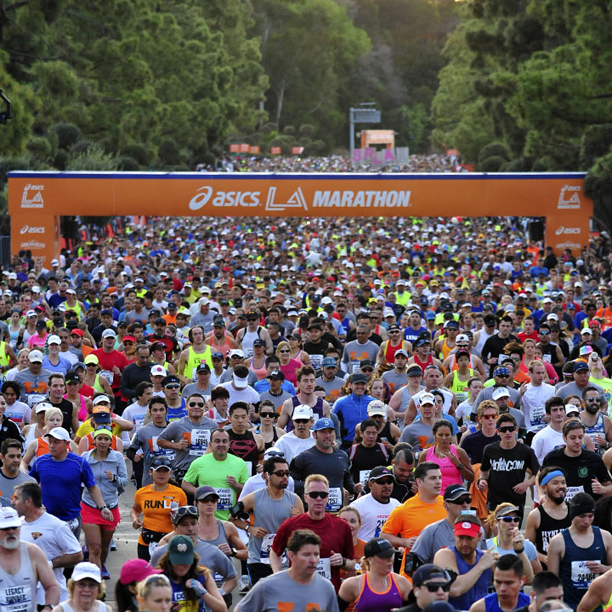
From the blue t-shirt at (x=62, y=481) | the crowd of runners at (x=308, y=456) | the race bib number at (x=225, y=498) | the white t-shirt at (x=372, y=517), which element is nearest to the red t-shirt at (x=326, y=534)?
the crowd of runners at (x=308, y=456)

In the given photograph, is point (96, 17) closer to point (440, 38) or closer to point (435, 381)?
point (435, 381)

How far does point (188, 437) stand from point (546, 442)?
9.86 ft

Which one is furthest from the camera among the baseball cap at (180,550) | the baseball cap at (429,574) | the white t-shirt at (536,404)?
the white t-shirt at (536,404)

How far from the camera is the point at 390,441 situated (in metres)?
11.1

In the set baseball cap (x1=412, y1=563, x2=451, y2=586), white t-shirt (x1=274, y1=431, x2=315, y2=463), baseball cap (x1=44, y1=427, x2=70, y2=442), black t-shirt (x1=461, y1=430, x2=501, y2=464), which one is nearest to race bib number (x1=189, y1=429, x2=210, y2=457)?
white t-shirt (x1=274, y1=431, x2=315, y2=463)

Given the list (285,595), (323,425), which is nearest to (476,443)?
(323,425)

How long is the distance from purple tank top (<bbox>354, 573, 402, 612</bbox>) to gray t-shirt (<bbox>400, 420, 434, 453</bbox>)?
3831 mm

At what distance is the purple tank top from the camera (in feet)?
23.0

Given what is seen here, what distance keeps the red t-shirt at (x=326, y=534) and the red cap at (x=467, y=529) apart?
3.21ft

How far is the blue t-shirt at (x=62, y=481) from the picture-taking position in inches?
363

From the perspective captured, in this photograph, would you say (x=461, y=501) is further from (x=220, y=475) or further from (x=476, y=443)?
(x=476, y=443)

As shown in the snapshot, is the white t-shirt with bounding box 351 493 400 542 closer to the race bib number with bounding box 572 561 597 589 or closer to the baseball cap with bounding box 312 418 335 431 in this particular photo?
the baseball cap with bounding box 312 418 335 431

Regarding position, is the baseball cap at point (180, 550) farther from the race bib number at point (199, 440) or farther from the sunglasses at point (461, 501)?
the race bib number at point (199, 440)

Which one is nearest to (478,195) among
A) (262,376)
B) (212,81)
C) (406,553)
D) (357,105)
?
(262,376)
